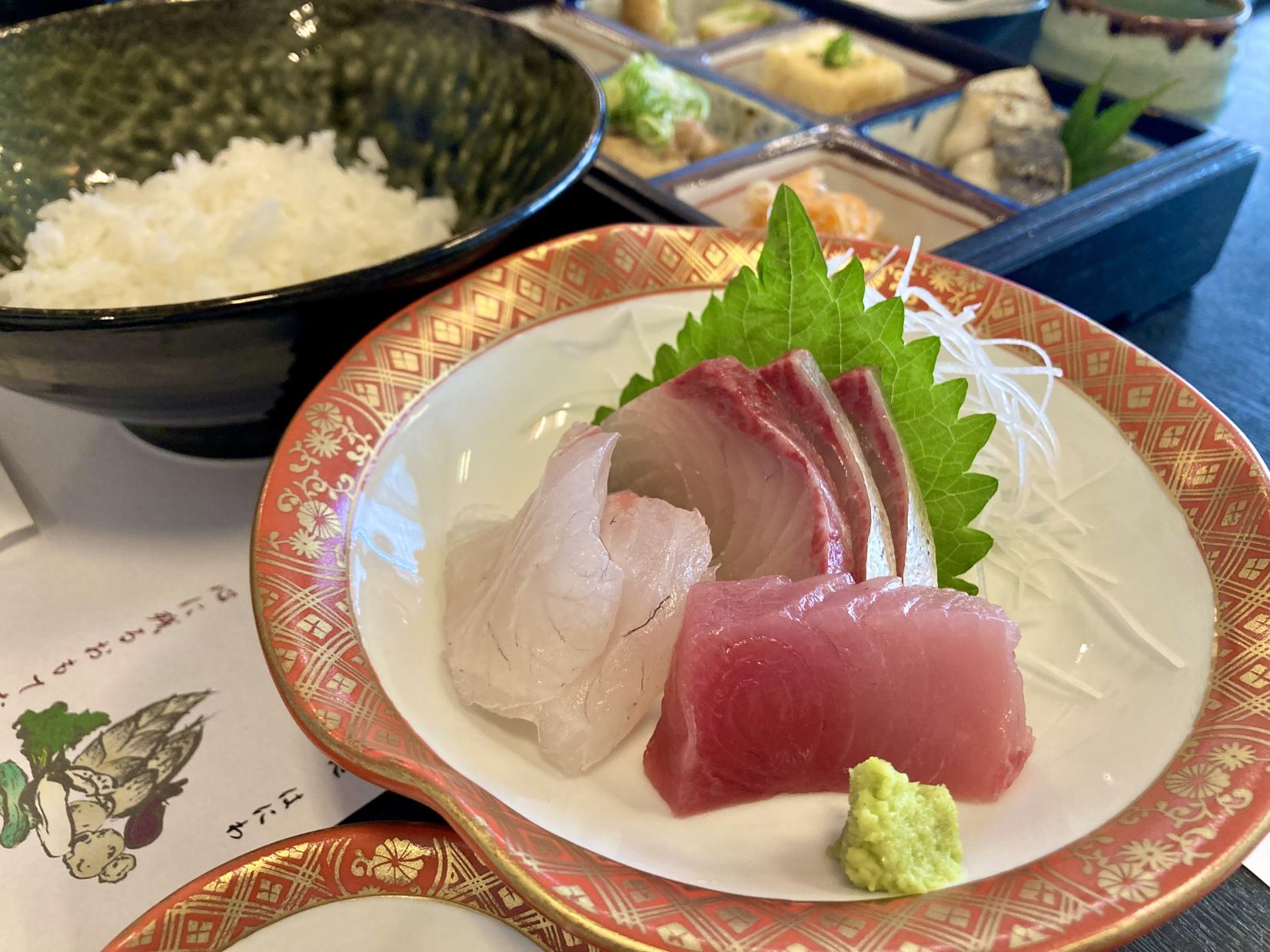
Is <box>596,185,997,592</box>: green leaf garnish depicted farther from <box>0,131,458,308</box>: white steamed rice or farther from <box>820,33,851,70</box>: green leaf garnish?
<box>820,33,851,70</box>: green leaf garnish

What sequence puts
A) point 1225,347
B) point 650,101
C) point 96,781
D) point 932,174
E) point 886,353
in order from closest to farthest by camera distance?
point 96,781 → point 886,353 → point 1225,347 → point 932,174 → point 650,101

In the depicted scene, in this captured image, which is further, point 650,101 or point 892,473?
point 650,101

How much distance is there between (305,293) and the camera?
4.26 ft

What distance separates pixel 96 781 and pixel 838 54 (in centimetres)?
279

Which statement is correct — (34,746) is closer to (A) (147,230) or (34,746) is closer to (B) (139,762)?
(B) (139,762)

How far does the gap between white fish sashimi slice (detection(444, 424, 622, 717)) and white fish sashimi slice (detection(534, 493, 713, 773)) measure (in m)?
0.02

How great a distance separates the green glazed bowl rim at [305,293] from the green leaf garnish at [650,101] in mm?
939

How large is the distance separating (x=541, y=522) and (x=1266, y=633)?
0.91 meters

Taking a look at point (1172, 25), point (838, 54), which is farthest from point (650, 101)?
point (1172, 25)

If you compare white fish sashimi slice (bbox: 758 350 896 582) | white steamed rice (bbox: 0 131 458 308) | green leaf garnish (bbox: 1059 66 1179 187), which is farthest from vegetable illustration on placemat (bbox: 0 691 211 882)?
green leaf garnish (bbox: 1059 66 1179 187)

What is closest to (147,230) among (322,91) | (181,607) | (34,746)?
(322,91)

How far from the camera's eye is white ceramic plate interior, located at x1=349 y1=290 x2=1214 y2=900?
1.02 m

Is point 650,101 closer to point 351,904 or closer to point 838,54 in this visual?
point 838,54

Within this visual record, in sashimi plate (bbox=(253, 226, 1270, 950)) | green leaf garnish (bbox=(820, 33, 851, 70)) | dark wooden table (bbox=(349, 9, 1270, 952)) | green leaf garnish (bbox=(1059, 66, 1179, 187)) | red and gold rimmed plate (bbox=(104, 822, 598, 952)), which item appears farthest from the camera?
green leaf garnish (bbox=(820, 33, 851, 70))
